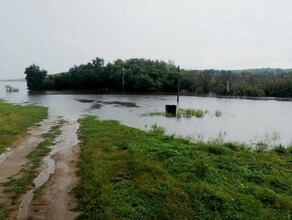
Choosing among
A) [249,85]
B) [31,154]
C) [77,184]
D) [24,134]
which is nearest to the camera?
[77,184]

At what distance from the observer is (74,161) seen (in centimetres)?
977

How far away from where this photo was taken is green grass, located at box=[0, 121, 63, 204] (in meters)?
6.93

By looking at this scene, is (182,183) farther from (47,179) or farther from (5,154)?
(5,154)

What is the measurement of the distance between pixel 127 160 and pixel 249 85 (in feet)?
186

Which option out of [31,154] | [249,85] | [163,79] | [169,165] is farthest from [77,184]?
[163,79]

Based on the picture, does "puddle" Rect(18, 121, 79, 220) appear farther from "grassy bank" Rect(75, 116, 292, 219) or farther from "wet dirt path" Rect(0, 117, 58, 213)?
"grassy bank" Rect(75, 116, 292, 219)

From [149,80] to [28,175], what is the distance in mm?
60801

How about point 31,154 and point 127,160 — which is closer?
point 127,160

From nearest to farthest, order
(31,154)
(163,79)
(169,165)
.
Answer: (169,165) → (31,154) → (163,79)

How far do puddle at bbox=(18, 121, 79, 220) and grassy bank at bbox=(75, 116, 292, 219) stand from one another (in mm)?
1115

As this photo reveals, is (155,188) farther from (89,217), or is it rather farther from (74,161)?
(74,161)

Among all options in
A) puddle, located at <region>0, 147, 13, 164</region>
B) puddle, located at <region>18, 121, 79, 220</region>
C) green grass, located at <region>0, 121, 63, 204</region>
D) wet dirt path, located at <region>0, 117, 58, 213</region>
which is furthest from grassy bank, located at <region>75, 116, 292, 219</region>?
puddle, located at <region>0, 147, 13, 164</region>

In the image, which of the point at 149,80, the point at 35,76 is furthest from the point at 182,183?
the point at 35,76

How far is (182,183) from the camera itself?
23.9 feet
